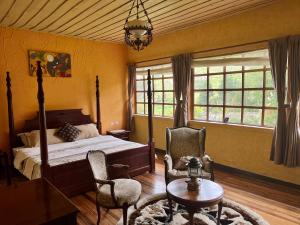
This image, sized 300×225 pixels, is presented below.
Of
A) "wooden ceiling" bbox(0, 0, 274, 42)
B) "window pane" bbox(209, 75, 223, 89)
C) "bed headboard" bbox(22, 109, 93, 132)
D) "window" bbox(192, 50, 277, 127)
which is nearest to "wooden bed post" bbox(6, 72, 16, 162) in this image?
"bed headboard" bbox(22, 109, 93, 132)

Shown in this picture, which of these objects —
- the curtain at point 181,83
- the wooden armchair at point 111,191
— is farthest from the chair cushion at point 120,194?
the curtain at point 181,83

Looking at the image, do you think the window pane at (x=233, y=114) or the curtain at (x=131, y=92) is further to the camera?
the curtain at (x=131, y=92)

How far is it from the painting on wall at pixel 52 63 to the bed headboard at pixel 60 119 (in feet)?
2.59

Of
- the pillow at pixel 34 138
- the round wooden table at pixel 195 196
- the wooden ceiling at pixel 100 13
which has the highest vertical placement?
the wooden ceiling at pixel 100 13

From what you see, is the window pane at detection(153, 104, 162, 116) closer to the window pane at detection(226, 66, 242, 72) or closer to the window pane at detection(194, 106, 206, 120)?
the window pane at detection(194, 106, 206, 120)

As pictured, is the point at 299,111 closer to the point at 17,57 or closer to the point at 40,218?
the point at 40,218

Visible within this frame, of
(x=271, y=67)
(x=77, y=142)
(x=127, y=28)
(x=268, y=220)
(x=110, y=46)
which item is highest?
(x=110, y=46)

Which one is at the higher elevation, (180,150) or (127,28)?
(127,28)

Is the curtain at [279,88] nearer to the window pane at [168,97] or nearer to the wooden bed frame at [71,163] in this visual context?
the wooden bed frame at [71,163]

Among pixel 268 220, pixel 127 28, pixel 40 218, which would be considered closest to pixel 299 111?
pixel 268 220

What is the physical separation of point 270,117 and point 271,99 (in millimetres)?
290

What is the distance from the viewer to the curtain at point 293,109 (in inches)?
122

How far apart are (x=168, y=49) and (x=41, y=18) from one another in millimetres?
2497

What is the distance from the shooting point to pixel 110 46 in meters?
5.57
